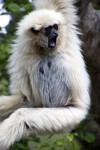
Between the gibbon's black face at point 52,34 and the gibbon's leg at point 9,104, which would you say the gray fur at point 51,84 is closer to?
the gibbon's black face at point 52,34

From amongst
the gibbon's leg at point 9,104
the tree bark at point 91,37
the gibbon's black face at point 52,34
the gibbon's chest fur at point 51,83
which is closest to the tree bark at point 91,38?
the tree bark at point 91,37

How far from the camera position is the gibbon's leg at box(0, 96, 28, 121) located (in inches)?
292

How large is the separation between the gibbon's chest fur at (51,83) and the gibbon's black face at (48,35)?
310mm

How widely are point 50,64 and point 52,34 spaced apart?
0.61m

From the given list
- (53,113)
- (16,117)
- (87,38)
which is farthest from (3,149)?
(87,38)

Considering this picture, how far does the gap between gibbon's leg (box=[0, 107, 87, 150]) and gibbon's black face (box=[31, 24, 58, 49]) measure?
4.42 feet

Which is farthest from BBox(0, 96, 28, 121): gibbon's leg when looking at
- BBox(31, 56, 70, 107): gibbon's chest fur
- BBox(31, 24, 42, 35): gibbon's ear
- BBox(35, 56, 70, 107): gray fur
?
BBox(31, 24, 42, 35): gibbon's ear

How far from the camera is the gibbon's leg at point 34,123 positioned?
6668 mm

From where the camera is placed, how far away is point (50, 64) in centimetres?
749

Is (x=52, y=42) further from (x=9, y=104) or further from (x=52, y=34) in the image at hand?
(x=9, y=104)

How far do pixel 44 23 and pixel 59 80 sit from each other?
119 cm

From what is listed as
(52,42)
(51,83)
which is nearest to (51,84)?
(51,83)

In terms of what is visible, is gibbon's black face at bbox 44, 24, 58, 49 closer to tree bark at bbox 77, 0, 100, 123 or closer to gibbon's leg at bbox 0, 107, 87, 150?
tree bark at bbox 77, 0, 100, 123

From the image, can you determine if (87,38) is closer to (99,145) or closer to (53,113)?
(53,113)
